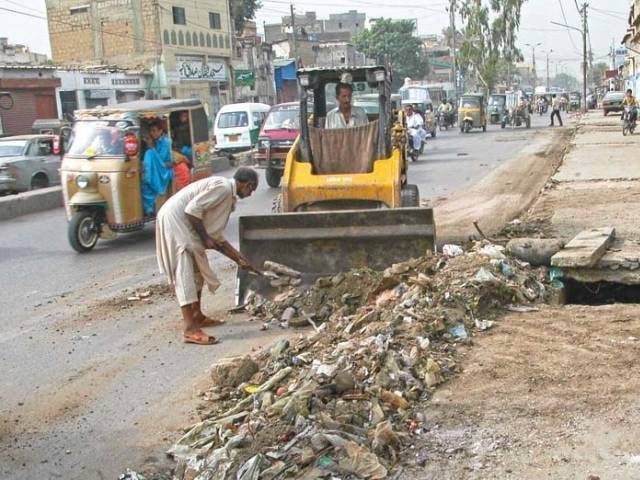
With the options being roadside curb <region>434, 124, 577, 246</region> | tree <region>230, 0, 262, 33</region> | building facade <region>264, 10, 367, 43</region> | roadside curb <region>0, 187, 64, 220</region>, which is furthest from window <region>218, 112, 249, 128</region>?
building facade <region>264, 10, 367, 43</region>

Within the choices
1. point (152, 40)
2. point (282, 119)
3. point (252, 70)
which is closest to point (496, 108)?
point (252, 70)

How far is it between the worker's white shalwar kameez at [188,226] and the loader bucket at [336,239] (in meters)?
1.07

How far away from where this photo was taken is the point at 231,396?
514cm

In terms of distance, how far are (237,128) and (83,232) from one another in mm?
18439

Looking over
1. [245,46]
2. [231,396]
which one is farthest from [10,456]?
[245,46]

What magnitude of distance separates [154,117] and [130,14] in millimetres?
36245

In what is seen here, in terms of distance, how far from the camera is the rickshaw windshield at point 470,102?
4147 centimetres

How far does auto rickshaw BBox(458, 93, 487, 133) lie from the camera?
1600 inches

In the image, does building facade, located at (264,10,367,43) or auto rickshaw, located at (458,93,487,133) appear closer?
auto rickshaw, located at (458,93,487,133)

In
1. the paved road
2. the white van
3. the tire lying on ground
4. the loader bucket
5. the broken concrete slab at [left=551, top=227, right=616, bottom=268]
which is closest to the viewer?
the paved road

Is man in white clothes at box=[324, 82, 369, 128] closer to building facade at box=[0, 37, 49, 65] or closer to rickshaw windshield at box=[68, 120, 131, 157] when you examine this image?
rickshaw windshield at box=[68, 120, 131, 157]

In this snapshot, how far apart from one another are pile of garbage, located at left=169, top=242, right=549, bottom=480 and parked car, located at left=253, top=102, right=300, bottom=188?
32.0 feet

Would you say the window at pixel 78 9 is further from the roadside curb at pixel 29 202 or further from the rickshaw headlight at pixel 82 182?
the rickshaw headlight at pixel 82 182

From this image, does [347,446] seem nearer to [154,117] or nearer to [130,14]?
[154,117]
